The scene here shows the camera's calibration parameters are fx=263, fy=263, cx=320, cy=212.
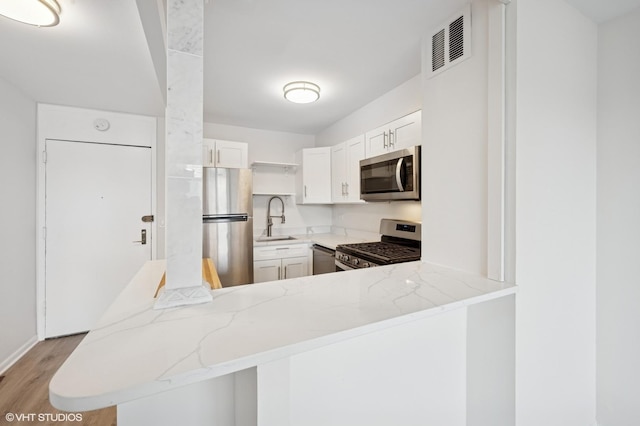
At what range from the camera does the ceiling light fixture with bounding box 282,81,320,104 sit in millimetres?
2441

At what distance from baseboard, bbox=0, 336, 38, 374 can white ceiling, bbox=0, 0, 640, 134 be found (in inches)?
95.1

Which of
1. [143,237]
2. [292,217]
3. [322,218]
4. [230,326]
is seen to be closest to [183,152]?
[230,326]

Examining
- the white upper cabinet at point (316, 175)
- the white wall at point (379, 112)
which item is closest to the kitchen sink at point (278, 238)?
the white upper cabinet at point (316, 175)

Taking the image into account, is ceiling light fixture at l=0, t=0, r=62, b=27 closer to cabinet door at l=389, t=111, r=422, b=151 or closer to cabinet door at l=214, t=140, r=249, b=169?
cabinet door at l=214, t=140, r=249, b=169

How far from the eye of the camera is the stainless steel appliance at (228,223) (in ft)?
9.19

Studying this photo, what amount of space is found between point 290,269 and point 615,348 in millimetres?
2734

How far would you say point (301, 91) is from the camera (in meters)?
2.46

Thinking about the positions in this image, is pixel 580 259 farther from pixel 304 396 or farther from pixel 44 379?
pixel 44 379

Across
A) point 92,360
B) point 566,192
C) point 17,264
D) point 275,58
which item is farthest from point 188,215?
point 17,264

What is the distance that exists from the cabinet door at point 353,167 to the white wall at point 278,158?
1108 millimetres

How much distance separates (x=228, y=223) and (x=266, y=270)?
0.76 meters

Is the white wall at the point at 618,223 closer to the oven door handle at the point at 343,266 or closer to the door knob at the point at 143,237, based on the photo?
the oven door handle at the point at 343,266

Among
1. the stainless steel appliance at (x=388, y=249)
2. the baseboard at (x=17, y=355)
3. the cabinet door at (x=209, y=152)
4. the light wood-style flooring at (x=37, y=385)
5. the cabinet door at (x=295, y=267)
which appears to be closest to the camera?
the light wood-style flooring at (x=37, y=385)

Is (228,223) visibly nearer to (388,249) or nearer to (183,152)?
(388,249)
